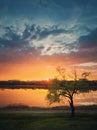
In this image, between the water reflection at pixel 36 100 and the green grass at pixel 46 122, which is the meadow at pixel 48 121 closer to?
the green grass at pixel 46 122

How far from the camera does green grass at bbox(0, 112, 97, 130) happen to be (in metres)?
48.5

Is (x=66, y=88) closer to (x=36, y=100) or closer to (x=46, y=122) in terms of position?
(x=46, y=122)

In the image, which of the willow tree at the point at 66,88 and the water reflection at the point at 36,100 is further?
the water reflection at the point at 36,100

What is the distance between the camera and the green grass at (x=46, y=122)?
48531 millimetres

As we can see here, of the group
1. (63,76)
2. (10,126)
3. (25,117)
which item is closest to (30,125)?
(10,126)

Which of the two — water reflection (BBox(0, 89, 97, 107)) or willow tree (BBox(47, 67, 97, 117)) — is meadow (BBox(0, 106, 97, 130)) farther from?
water reflection (BBox(0, 89, 97, 107))

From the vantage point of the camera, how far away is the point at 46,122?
52.6m

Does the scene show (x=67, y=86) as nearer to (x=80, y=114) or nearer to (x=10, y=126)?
(x=80, y=114)

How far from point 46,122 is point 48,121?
872mm

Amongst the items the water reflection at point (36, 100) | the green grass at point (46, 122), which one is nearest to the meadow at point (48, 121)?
the green grass at point (46, 122)

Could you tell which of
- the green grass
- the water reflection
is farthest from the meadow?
the water reflection

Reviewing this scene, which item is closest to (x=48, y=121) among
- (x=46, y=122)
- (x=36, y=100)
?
(x=46, y=122)

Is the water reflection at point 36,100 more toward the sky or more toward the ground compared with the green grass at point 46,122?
more toward the sky

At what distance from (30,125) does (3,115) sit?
1161 centimetres
